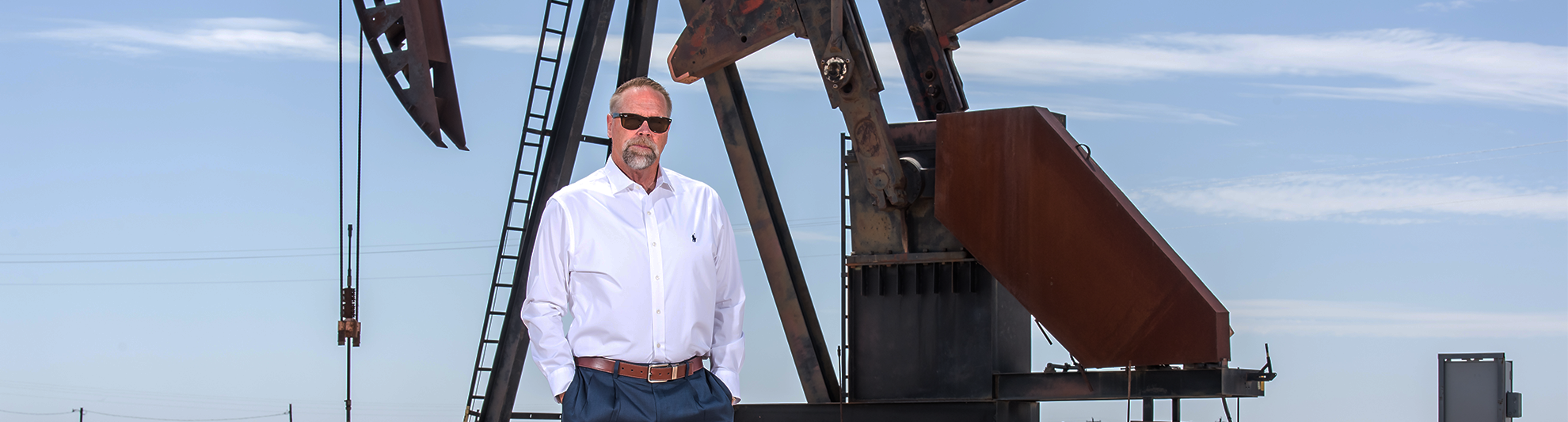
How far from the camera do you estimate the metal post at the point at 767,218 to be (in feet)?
36.5

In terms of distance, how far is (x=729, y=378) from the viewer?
397 centimetres

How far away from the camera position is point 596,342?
3803 mm

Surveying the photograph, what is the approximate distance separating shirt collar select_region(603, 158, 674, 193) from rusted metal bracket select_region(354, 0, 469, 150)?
9.90 meters

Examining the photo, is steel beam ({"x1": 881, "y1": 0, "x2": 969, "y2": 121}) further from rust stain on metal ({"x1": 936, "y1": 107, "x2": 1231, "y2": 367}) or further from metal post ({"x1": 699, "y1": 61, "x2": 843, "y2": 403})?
metal post ({"x1": 699, "y1": 61, "x2": 843, "y2": 403})

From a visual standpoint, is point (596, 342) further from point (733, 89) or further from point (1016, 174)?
point (733, 89)

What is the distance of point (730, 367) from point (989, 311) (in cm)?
561

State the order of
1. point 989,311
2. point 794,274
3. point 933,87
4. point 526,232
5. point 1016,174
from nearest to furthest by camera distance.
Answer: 1. point 1016,174
2. point 989,311
3. point 933,87
4. point 794,274
5. point 526,232

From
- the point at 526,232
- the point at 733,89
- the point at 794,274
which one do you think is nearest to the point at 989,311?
the point at 794,274

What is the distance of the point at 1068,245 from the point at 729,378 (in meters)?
4.77

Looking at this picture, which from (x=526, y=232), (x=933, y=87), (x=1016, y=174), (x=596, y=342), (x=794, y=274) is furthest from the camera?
(x=526, y=232)

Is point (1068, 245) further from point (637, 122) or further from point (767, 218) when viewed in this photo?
point (637, 122)

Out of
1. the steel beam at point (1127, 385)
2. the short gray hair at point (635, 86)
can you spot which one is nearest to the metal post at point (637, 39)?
the steel beam at point (1127, 385)

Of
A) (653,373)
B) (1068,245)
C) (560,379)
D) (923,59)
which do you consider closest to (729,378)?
(653,373)

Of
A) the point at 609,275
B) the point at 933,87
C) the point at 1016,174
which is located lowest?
the point at 609,275
